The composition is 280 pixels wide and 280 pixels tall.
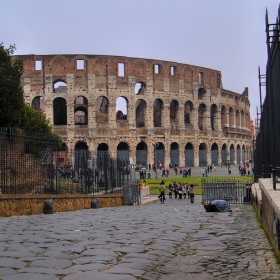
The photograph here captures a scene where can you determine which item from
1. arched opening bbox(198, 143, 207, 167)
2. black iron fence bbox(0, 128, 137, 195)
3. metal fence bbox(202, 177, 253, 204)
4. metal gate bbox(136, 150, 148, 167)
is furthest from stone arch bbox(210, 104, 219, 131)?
black iron fence bbox(0, 128, 137, 195)

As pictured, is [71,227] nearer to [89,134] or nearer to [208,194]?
[208,194]

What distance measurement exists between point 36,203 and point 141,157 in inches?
1172

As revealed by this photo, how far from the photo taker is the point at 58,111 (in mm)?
40344

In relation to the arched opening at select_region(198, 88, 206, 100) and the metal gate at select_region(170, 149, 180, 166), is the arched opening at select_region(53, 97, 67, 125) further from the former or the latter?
the arched opening at select_region(198, 88, 206, 100)

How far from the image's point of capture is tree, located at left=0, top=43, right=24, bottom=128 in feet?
53.9

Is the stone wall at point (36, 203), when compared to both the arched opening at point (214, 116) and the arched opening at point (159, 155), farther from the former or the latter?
the arched opening at point (214, 116)

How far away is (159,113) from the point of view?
4194cm

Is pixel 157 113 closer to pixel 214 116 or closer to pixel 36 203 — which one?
pixel 214 116

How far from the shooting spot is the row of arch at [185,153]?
128ft

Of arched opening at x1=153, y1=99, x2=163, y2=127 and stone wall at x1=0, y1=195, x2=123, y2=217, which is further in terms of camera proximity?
arched opening at x1=153, y1=99, x2=163, y2=127

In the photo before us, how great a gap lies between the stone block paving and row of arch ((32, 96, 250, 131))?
32.0 metres

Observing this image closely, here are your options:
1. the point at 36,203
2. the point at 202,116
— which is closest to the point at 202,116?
the point at 202,116

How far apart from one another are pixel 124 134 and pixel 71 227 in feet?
104

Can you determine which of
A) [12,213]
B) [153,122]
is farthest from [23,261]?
[153,122]
